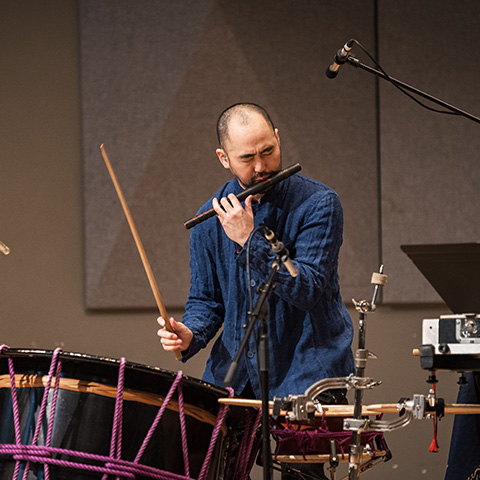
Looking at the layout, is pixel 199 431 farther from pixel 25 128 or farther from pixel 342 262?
pixel 25 128

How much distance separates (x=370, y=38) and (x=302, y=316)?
185cm

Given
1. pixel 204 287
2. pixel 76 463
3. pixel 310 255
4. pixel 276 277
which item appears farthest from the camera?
pixel 204 287

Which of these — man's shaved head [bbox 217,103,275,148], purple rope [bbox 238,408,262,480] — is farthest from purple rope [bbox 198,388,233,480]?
man's shaved head [bbox 217,103,275,148]

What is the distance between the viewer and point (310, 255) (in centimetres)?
199

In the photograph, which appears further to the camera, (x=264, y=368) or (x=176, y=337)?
(x=176, y=337)

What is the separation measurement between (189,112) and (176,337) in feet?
5.58

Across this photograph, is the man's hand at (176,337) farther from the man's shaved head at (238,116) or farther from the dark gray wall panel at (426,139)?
the dark gray wall panel at (426,139)

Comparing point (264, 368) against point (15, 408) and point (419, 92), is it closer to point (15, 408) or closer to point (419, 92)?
point (15, 408)

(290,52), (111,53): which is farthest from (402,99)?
(111,53)

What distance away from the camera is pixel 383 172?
3.41 m

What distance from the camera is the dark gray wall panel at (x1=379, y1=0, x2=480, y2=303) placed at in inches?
134

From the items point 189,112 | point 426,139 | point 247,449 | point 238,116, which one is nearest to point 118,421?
point 247,449

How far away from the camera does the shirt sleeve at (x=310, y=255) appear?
1.87 metres

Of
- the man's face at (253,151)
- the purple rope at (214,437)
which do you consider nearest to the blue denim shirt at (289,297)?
the man's face at (253,151)
